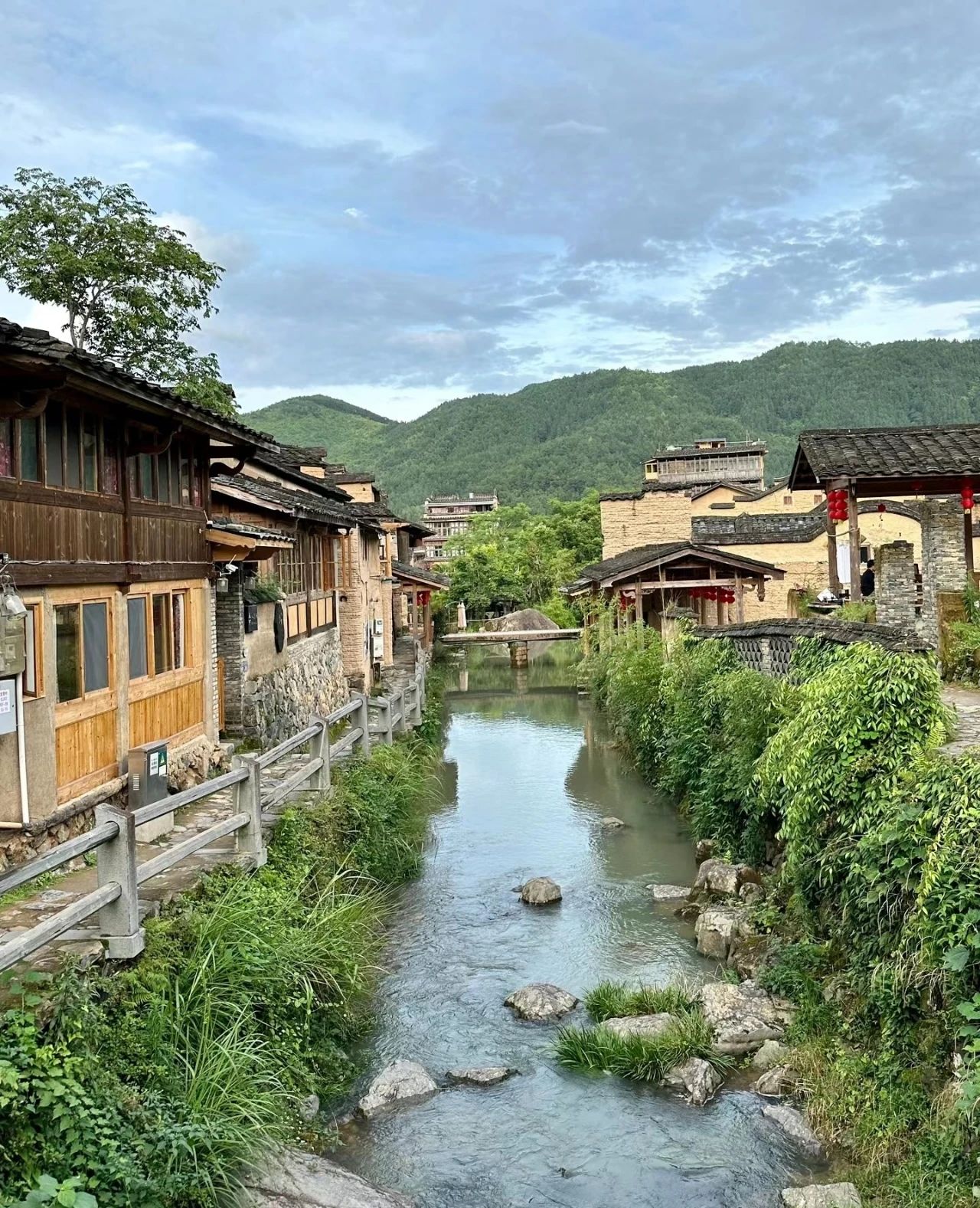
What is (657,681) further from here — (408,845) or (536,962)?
(536,962)

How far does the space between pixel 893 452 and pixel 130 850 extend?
1120cm

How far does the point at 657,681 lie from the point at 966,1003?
1485 centimetres

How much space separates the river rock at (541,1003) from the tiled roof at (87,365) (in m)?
6.95

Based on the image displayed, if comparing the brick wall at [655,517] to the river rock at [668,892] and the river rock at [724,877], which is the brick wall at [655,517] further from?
the river rock at [724,877]

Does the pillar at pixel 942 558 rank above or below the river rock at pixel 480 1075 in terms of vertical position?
above

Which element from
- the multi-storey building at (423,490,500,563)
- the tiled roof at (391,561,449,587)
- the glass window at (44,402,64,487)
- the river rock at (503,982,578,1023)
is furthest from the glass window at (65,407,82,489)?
the multi-storey building at (423,490,500,563)

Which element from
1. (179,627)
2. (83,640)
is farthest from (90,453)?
(179,627)

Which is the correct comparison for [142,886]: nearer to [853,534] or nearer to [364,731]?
[364,731]

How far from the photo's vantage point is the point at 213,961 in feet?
24.6

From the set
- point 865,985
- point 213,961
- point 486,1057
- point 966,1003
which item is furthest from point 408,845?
point 966,1003

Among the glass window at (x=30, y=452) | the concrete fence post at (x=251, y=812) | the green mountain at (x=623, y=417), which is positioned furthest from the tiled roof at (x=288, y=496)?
the green mountain at (x=623, y=417)

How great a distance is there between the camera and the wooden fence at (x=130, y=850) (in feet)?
19.3

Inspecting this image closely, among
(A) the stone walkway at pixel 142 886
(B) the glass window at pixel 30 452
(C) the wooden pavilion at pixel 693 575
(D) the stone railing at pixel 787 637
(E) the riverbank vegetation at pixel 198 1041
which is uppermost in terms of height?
(B) the glass window at pixel 30 452

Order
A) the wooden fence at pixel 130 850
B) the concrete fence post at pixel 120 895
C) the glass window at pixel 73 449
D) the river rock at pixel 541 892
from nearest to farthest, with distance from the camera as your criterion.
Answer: the wooden fence at pixel 130 850, the concrete fence post at pixel 120 895, the glass window at pixel 73 449, the river rock at pixel 541 892
